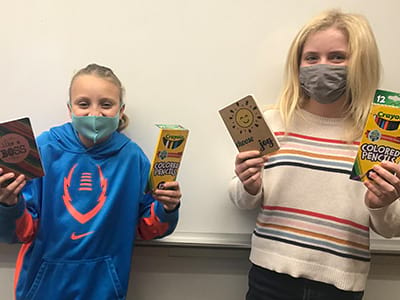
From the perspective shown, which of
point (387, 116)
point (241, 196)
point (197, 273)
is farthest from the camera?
point (197, 273)

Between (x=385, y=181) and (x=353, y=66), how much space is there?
0.95 ft

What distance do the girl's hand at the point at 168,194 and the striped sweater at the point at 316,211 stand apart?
19cm

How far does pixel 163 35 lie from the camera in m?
1.11

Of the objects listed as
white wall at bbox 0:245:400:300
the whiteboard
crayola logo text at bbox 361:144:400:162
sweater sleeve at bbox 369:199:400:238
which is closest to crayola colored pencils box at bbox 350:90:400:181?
crayola logo text at bbox 361:144:400:162

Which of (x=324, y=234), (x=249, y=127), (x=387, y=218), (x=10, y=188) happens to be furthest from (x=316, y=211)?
(x=10, y=188)

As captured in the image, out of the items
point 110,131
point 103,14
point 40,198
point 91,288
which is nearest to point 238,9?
point 103,14

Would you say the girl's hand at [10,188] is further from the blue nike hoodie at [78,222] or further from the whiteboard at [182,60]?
the whiteboard at [182,60]

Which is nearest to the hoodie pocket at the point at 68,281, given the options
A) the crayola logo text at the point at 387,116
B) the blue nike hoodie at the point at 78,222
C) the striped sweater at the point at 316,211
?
the blue nike hoodie at the point at 78,222

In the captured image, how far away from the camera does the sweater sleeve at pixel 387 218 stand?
906 millimetres

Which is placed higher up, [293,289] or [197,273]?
[293,289]

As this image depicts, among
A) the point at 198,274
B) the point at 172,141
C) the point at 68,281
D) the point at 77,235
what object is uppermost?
the point at 172,141

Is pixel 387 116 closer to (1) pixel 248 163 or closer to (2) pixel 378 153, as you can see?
(2) pixel 378 153

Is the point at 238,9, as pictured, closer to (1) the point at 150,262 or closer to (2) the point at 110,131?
(2) the point at 110,131

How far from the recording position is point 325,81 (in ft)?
3.16
